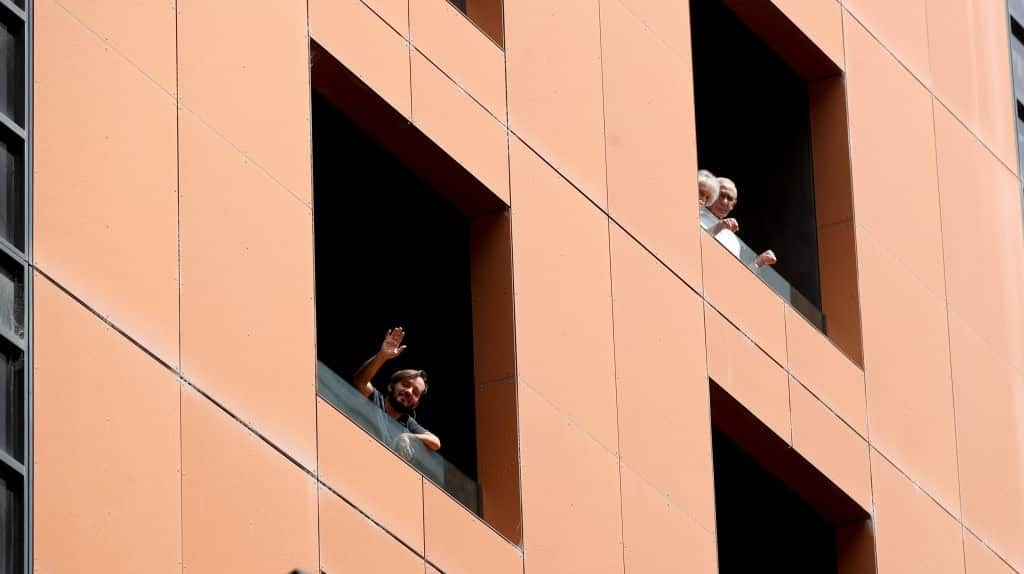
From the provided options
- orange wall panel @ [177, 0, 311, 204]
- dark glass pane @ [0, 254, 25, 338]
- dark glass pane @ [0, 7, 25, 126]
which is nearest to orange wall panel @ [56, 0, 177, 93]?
orange wall panel @ [177, 0, 311, 204]

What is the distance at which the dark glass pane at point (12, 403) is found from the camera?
1964 centimetres

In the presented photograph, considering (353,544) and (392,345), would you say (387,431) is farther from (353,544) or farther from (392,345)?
(353,544)

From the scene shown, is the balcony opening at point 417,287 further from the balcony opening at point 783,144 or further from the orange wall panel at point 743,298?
the balcony opening at point 783,144

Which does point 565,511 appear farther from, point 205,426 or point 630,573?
point 205,426

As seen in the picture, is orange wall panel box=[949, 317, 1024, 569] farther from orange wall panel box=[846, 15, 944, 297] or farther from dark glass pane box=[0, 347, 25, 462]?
dark glass pane box=[0, 347, 25, 462]

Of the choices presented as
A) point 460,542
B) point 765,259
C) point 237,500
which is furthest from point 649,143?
point 237,500

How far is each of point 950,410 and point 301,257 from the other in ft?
38.7

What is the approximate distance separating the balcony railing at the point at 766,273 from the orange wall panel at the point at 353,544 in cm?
706

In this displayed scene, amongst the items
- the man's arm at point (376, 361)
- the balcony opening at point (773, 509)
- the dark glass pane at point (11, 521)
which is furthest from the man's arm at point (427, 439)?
the dark glass pane at point (11, 521)

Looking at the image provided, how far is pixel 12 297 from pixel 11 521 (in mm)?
1646

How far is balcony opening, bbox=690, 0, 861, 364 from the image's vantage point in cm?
3184

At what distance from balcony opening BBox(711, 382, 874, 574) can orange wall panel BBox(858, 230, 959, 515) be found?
0.96 meters

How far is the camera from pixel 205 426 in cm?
2152

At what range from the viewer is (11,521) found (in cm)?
1947
